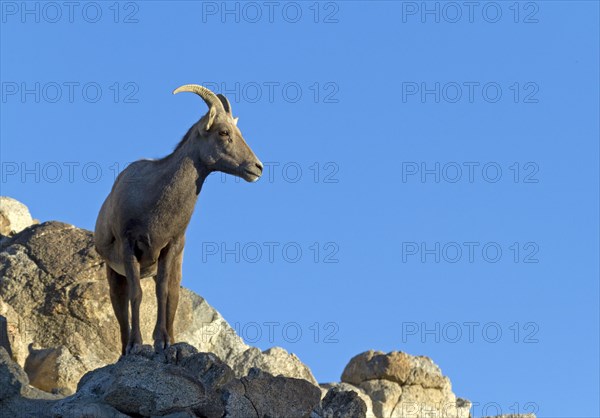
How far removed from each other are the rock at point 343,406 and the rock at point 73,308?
6.48 metres

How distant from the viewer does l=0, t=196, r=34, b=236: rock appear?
32875 mm

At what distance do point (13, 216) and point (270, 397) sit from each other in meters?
18.7

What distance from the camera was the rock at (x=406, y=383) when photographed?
2730 cm

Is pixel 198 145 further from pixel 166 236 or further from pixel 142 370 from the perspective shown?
pixel 142 370

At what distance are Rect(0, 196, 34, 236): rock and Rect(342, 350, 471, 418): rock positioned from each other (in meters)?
10.4

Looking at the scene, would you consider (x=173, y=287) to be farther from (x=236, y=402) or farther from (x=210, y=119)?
(x=236, y=402)

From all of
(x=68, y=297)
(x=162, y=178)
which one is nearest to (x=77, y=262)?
(x=68, y=297)

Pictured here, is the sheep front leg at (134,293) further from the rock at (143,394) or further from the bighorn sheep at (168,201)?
the rock at (143,394)

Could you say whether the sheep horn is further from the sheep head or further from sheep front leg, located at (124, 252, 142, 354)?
sheep front leg, located at (124, 252, 142, 354)

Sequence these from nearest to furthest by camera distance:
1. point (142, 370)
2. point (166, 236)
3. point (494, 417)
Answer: point (142, 370) → point (166, 236) → point (494, 417)

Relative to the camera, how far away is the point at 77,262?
24.8 meters

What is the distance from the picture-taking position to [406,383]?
27.7 meters

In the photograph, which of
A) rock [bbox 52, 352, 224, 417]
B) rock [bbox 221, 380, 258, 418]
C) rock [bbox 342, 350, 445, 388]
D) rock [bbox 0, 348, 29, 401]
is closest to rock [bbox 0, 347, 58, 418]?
rock [bbox 0, 348, 29, 401]

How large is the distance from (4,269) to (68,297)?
1475 mm
